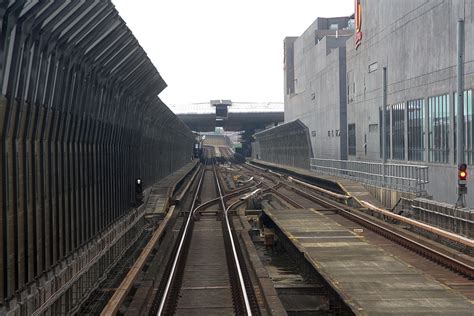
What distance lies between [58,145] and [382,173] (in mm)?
22089

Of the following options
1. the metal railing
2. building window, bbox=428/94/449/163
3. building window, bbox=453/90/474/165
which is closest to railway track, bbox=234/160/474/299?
the metal railing

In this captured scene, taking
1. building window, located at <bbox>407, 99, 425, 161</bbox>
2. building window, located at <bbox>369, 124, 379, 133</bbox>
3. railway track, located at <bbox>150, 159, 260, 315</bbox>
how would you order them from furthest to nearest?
1. building window, located at <bbox>369, 124, 379, 133</bbox>
2. building window, located at <bbox>407, 99, 425, 161</bbox>
3. railway track, located at <bbox>150, 159, 260, 315</bbox>

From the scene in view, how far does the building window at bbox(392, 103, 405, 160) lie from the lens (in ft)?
120

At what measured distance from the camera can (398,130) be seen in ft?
123

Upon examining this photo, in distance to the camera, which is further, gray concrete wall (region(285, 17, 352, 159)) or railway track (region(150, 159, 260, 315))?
gray concrete wall (region(285, 17, 352, 159))

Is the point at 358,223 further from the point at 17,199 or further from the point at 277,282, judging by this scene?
the point at 17,199

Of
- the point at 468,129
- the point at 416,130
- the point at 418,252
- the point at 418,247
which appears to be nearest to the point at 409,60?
the point at 416,130

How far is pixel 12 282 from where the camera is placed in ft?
29.0

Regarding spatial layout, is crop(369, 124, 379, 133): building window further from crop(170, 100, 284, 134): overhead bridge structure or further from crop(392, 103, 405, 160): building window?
crop(170, 100, 284, 134): overhead bridge structure

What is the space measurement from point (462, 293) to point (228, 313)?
16.5ft

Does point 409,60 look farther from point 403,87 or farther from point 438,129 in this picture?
point 438,129

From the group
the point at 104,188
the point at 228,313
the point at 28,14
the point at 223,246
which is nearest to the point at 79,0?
the point at 28,14

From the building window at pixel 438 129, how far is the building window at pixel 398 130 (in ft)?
14.8

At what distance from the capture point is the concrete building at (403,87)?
28.8m
